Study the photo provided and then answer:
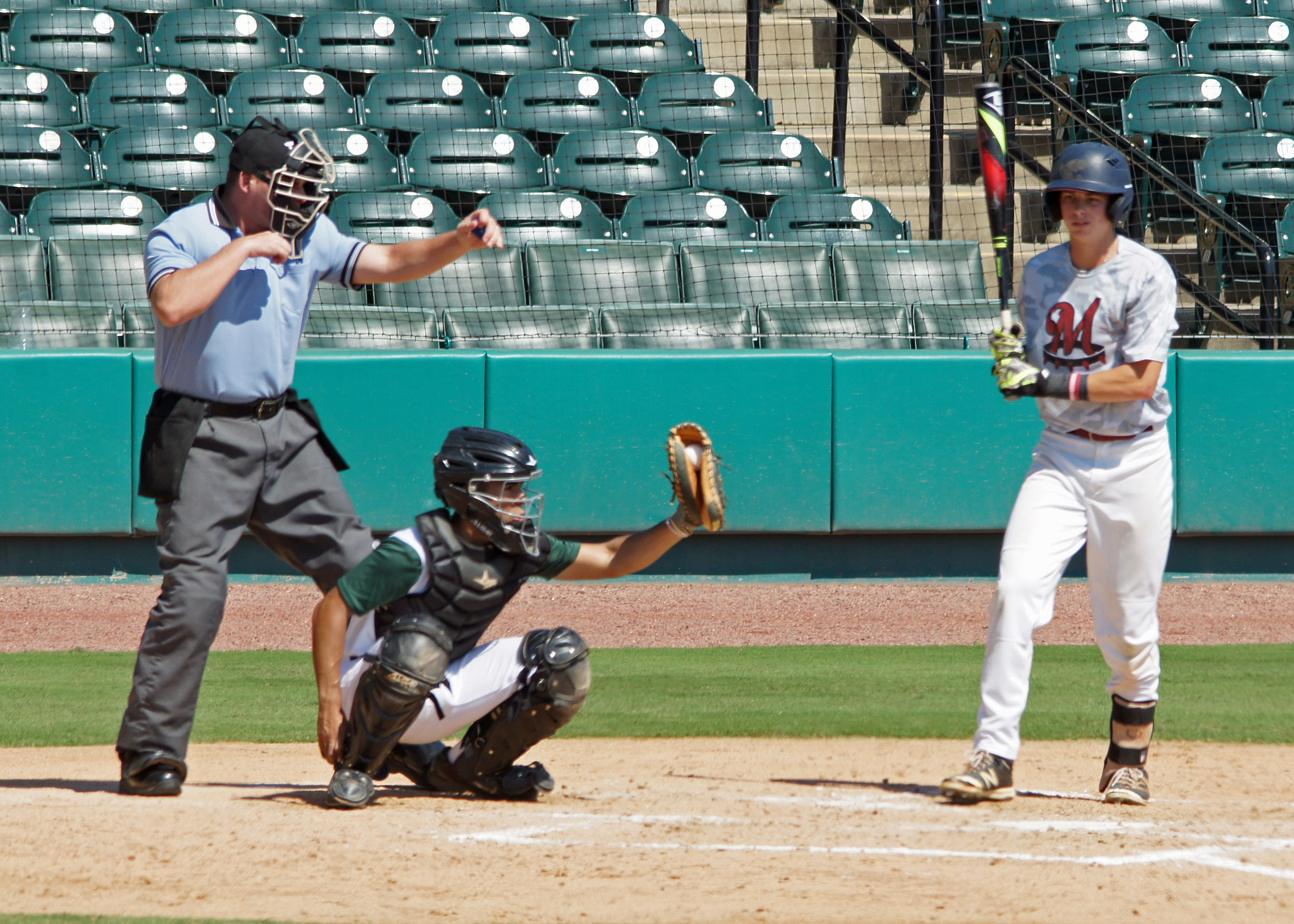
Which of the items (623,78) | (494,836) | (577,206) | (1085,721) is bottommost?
(1085,721)

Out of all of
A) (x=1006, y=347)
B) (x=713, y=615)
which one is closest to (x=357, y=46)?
(x=713, y=615)

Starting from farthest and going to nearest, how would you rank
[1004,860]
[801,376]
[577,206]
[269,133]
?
[577,206]
[801,376]
[269,133]
[1004,860]

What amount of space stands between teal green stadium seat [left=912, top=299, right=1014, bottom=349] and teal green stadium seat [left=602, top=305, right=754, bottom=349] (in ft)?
3.21

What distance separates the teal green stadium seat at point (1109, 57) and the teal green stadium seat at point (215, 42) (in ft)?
19.2

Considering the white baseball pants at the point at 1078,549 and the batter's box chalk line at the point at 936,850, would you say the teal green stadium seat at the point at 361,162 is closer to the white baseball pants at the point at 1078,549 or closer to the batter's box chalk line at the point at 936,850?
the white baseball pants at the point at 1078,549

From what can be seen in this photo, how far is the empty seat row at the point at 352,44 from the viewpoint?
10047mm

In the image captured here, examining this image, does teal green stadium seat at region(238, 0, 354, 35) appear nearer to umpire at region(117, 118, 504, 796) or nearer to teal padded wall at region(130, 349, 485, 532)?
teal padded wall at region(130, 349, 485, 532)

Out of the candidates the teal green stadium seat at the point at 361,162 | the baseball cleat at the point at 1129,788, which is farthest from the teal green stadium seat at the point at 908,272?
the baseball cleat at the point at 1129,788

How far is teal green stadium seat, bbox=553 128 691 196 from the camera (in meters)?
9.66

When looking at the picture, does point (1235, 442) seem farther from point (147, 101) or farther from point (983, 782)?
point (147, 101)

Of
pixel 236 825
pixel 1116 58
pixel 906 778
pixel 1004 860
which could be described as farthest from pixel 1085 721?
pixel 1116 58

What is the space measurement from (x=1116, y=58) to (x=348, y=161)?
574 centimetres

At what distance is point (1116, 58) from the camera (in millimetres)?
10414

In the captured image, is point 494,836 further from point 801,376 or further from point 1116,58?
point 1116,58
